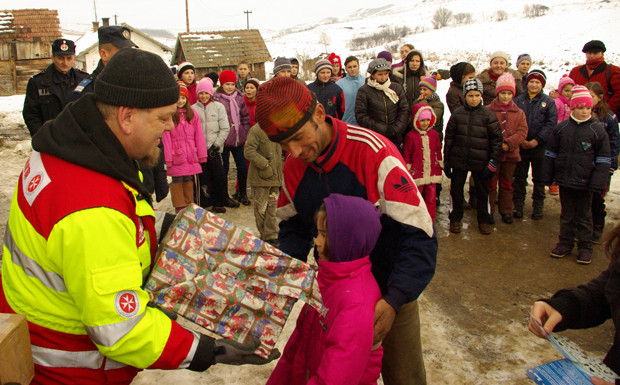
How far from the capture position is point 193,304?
172 cm

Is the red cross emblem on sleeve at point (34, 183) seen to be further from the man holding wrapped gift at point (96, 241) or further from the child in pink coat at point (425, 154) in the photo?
the child in pink coat at point (425, 154)

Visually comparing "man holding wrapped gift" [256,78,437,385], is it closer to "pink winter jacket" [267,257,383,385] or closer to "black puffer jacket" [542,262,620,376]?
"pink winter jacket" [267,257,383,385]

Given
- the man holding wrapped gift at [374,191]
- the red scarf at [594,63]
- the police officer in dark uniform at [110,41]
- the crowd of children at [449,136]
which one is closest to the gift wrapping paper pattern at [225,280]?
the man holding wrapped gift at [374,191]

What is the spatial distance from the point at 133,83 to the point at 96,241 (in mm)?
557

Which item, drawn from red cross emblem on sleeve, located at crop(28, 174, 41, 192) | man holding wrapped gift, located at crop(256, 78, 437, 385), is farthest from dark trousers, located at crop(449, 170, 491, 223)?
red cross emblem on sleeve, located at crop(28, 174, 41, 192)

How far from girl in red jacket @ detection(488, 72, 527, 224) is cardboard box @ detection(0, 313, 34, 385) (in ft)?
19.6

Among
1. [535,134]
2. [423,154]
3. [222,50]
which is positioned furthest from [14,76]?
[535,134]

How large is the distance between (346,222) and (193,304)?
0.70 metres

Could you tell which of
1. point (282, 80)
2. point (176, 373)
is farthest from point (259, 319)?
point (176, 373)

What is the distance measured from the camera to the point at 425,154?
19.6 ft

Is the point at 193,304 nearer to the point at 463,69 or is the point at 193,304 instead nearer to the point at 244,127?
the point at 244,127

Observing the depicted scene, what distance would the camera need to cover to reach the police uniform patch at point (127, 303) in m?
1.42

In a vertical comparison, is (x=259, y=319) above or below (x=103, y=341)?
below

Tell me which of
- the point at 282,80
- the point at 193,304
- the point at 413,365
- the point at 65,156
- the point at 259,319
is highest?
the point at 282,80
